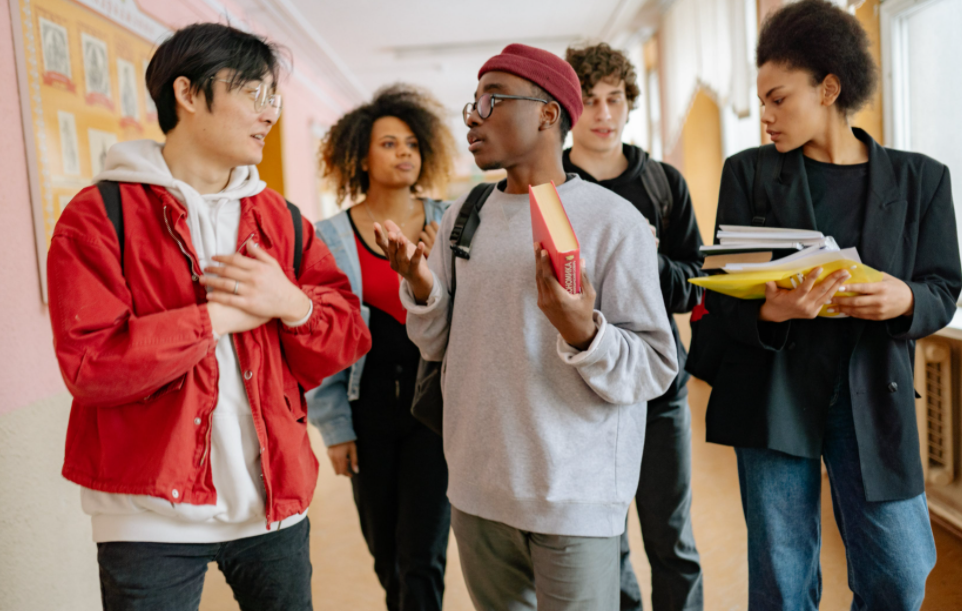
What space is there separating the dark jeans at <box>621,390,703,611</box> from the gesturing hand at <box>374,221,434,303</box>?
32.9 inches

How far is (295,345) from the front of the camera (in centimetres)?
129

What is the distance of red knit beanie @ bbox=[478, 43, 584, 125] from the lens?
133 cm

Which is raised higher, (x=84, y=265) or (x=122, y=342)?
(x=84, y=265)

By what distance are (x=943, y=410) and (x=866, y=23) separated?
193cm

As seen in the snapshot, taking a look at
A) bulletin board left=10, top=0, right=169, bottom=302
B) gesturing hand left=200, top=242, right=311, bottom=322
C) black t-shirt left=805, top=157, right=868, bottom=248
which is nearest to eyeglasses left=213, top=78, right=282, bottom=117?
gesturing hand left=200, top=242, right=311, bottom=322

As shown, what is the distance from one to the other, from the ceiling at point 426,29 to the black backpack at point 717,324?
4.23 m

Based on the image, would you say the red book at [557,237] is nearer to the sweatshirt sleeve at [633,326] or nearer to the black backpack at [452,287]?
the sweatshirt sleeve at [633,326]

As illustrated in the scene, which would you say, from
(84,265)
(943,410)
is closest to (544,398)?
(84,265)

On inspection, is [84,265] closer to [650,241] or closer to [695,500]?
[650,241]

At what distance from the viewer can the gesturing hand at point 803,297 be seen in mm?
1264

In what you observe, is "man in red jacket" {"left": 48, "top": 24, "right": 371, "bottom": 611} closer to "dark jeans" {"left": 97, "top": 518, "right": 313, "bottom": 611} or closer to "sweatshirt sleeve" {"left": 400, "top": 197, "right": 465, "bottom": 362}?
"dark jeans" {"left": 97, "top": 518, "right": 313, "bottom": 611}

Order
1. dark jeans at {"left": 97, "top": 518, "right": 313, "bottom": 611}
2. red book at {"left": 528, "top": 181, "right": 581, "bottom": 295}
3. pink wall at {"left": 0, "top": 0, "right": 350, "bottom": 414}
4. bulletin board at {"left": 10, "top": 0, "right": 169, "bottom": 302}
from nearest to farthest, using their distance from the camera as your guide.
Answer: red book at {"left": 528, "top": 181, "right": 581, "bottom": 295}
dark jeans at {"left": 97, "top": 518, "right": 313, "bottom": 611}
pink wall at {"left": 0, "top": 0, "right": 350, "bottom": 414}
bulletin board at {"left": 10, "top": 0, "right": 169, "bottom": 302}

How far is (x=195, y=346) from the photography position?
1117 millimetres

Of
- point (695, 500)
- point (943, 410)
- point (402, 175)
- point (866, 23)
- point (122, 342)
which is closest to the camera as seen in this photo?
point (122, 342)
